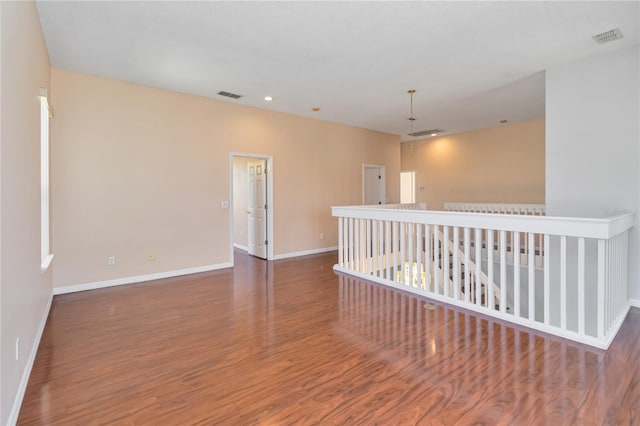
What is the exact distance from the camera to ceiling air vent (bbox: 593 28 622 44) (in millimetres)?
3236

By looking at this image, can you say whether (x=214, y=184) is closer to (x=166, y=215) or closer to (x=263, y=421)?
(x=166, y=215)

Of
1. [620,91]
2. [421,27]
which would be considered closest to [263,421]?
[421,27]

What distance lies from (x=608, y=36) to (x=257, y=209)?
18.4 ft

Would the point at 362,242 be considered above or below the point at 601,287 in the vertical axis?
above

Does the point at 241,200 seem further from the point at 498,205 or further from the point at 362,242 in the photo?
the point at 498,205

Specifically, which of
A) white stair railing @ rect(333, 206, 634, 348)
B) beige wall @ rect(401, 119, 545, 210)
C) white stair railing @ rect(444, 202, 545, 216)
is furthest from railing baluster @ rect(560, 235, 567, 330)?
beige wall @ rect(401, 119, 545, 210)

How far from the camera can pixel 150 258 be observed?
4.78 metres

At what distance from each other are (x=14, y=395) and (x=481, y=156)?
28.9ft

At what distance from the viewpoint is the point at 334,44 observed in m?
3.48

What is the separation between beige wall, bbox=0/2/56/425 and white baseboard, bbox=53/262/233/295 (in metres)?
1.40

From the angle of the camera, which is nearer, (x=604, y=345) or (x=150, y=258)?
(x=604, y=345)

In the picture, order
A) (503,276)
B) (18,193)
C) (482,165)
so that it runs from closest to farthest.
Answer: (18,193)
(503,276)
(482,165)

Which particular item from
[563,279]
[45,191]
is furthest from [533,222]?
[45,191]

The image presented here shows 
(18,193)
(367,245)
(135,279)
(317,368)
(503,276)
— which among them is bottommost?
(317,368)
